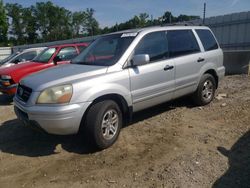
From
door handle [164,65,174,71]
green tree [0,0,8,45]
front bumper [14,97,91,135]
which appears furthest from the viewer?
green tree [0,0,8,45]

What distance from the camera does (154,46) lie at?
5.57 meters

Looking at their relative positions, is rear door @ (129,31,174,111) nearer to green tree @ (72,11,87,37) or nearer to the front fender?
the front fender

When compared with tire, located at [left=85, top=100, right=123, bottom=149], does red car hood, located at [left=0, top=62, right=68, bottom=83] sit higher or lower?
higher

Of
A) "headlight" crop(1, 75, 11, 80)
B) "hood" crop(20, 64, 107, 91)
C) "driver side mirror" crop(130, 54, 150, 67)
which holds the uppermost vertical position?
"driver side mirror" crop(130, 54, 150, 67)

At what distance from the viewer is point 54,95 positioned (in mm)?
4316

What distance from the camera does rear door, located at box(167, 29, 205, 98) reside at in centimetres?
591

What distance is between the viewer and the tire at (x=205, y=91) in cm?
660

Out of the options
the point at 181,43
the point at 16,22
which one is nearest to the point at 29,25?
the point at 16,22

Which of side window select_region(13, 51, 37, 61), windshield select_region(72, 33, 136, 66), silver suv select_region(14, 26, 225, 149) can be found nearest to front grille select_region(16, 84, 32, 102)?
silver suv select_region(14, 26, 225, 149)

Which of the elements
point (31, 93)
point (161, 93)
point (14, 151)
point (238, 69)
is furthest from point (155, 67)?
point (238, 69)

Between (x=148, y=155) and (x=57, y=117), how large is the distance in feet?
4.84

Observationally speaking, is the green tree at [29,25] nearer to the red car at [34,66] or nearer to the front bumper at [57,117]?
the red car at [34,66]

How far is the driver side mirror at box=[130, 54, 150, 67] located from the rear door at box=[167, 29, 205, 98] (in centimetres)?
103

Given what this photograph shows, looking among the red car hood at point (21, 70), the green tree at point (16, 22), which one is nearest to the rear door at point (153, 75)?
the red car hood at point (21, 70)
